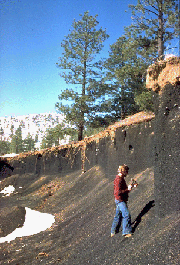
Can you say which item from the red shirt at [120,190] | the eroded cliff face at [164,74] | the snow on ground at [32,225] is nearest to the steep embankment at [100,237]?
the snow on ground at [32,225]

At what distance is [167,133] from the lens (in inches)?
224

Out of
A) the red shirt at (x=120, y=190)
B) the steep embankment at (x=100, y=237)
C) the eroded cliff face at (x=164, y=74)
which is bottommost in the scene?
the steep embankment at (x=100, y=237)

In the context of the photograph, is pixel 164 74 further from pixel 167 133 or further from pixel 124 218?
pixel 124 218

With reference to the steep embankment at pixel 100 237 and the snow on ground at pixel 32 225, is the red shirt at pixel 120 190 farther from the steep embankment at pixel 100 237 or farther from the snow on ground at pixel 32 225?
the snow on ground at pixel 32 225

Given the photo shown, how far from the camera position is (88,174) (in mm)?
14594

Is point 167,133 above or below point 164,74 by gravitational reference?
below

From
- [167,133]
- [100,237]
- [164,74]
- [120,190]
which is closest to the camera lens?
[167,133]

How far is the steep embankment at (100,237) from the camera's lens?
4.41 metres

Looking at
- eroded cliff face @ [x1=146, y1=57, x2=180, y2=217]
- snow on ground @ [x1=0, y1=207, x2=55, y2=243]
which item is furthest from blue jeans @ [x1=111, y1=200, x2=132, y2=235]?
snow on ground @ [x1=0, y1=207, x2=55, y2=243]

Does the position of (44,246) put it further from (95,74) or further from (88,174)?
(95,74)

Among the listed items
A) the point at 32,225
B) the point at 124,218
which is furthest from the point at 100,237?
the point at 32,225

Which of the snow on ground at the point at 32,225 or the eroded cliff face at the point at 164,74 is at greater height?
the eroded cliff face at the point at 164,74

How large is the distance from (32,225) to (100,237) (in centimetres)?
473

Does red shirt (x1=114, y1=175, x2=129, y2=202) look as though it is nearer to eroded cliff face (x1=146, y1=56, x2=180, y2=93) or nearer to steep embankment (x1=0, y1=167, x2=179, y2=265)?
steep embankment (x1=0, y1=167, x2=179, y2=265)
